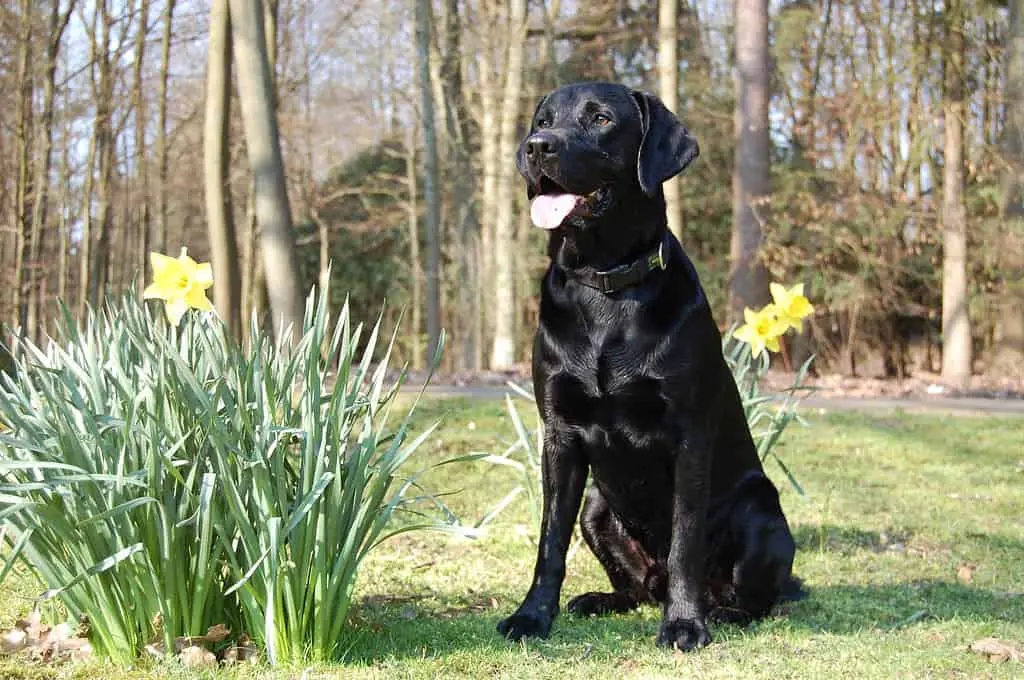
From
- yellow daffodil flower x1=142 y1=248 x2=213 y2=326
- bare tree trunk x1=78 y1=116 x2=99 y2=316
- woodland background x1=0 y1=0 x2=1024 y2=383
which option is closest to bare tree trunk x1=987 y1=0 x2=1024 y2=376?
woodland background x1=0 y1=0 x2=1024 y2=383

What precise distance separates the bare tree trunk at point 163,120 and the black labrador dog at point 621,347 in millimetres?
12962

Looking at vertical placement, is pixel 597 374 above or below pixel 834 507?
above

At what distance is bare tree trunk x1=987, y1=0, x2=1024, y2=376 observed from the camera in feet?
40.1

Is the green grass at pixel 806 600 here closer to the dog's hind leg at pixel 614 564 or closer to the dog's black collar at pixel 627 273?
the dog's hind leg at pixel 614 564

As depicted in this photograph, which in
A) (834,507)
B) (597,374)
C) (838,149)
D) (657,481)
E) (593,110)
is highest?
(838,149)

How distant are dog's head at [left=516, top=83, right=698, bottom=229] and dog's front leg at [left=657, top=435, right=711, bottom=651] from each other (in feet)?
2.46

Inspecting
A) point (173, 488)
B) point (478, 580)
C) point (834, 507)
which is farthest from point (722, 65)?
point (173, 488)

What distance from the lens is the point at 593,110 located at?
3160 mm

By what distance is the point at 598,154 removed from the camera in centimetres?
307

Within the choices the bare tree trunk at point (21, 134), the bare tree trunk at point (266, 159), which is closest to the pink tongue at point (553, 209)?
the bare tree trunk at point (266, 159)

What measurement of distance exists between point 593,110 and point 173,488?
5.32 ft

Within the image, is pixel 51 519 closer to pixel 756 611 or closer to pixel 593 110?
pixel 593 110

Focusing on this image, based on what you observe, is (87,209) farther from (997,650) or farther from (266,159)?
(997,650)

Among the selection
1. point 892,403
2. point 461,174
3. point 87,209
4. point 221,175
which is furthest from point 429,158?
point 892,403
